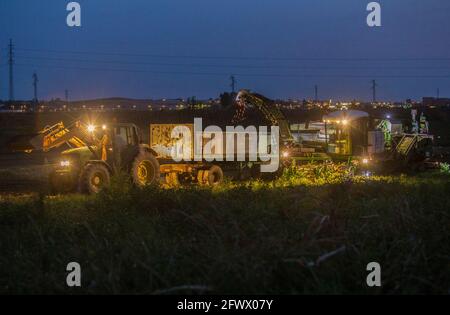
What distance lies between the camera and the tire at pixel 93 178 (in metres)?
19.2

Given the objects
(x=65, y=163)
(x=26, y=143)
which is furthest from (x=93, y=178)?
(x=26, y=143)

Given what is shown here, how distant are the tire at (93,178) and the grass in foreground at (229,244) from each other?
5.40m

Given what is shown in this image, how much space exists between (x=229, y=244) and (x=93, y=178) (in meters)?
10.7

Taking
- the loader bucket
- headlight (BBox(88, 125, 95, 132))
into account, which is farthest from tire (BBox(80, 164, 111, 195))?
the loader bucket

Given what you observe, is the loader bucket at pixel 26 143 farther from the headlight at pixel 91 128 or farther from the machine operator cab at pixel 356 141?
the machine operator cab at pixel 356 141

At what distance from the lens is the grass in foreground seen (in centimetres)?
820

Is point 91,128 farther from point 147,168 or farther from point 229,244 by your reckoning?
point 229,244

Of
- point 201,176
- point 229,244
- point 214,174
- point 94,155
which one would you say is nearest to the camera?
point 229,244

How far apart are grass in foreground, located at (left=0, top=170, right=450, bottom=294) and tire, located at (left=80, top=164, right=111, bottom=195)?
5402 mm

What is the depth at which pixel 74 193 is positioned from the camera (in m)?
19.7

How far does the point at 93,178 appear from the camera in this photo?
19.5 meters

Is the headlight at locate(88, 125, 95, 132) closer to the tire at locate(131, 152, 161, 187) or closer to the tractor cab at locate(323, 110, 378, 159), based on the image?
the tire at locate(131, 152, 161, 187)

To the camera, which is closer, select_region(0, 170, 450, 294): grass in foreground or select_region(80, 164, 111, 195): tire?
select_region(0, 170, 450, 294): grass in foreground

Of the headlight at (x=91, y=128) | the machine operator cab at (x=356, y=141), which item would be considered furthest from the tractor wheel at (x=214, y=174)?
the machine operator cab at (x=356, y=141)
